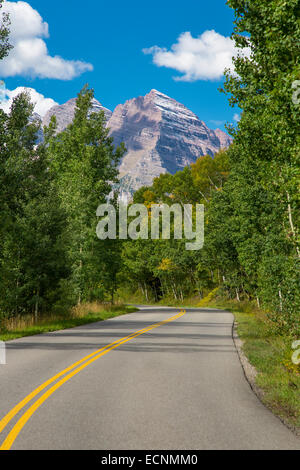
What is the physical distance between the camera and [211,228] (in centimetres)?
4838

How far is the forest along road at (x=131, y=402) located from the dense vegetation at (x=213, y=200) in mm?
3142

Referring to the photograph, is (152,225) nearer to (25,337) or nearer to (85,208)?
(85,208)

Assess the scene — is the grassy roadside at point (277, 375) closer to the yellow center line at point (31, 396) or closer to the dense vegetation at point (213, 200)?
the dense vegetation at point (213, 200)

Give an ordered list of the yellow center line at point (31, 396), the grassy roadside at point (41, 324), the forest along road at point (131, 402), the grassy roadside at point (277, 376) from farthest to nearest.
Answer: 1. the grassy roadside at point (41, 324)
2. the grassy roadside at point (277, 376)
3. the yellow center line at point (31, 396)
4. the forest along road at point (131, 402)

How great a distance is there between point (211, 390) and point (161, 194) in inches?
3006

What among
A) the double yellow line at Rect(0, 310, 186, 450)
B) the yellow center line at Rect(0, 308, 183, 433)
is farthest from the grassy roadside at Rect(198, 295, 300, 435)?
Result: the yellow center line at Rect(0, 308, 183, 433)

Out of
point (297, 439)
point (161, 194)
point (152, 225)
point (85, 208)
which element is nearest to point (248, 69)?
point (297, 439)

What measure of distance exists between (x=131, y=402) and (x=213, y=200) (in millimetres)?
37409

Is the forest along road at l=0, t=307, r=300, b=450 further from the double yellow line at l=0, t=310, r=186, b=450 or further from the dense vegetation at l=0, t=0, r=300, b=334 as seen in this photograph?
the dense vegetation at l=0, t=0, r=300, b=334

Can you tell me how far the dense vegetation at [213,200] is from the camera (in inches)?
416

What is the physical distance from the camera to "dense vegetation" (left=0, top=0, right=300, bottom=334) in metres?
10.6

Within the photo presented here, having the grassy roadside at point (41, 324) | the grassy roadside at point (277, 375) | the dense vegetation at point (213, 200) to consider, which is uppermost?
the dense vegetation at point (213, 200)

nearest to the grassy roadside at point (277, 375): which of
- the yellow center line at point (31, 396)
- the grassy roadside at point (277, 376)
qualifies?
the grassy roadside at point (277, 376)

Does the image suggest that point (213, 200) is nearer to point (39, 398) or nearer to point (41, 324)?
point (41, 324)
